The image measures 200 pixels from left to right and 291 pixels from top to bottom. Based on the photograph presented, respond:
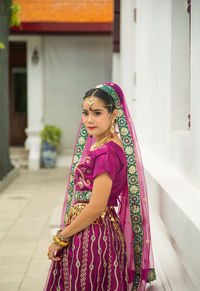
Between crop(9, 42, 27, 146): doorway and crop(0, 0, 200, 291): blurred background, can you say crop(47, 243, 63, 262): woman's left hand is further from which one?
crop(9, 42, 27, 146): doorway

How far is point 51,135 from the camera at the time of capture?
12141mm

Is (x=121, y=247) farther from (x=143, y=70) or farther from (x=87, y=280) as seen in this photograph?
(x=143, y=70)

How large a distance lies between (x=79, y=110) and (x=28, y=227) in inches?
299

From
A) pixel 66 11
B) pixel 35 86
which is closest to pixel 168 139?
pixel 35 86

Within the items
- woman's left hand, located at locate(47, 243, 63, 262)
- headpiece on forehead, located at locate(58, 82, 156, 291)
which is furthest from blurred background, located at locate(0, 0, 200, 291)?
woman's left hand, located at locate(47, 243, 63, 262)

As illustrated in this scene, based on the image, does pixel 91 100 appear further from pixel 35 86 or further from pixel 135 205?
pixel 35 86

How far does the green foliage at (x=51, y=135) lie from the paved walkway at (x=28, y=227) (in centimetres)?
151

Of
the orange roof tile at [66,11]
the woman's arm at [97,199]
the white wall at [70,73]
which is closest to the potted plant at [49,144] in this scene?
the white wall at [70,73]

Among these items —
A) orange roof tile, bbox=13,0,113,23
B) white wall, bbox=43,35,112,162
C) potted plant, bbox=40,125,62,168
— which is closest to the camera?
A: potted plant, bbox=40,125,62,168

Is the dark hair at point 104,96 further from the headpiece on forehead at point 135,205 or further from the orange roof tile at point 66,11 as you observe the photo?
the orange roof tile at point 66,11

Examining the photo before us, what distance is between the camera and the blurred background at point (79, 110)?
2.37 m

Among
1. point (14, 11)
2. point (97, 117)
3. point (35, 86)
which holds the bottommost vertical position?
point (97, 117)

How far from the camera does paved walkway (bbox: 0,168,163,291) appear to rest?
150 inches

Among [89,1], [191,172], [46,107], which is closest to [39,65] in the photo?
[46,107]
